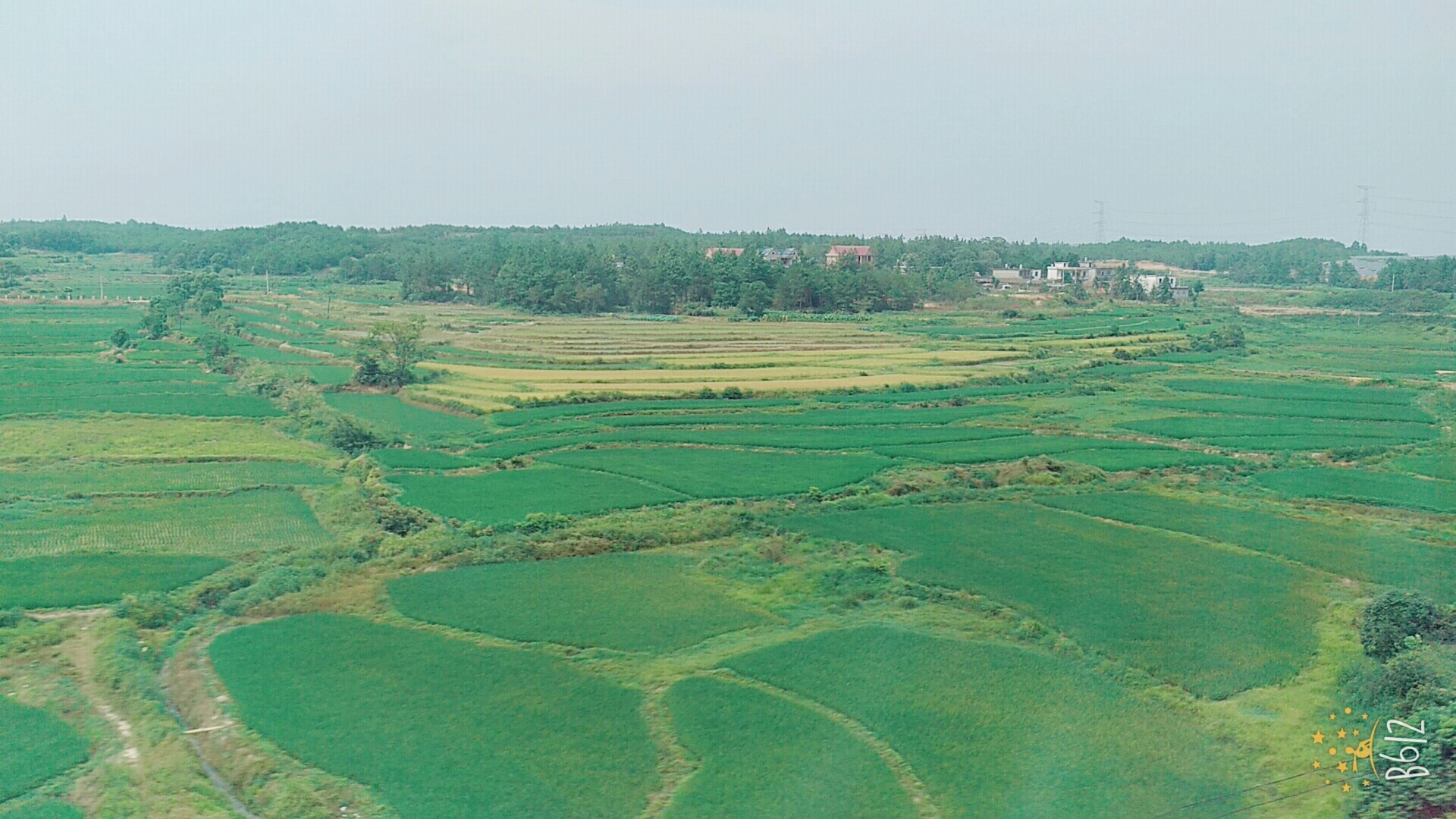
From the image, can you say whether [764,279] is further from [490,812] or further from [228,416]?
[490,812]

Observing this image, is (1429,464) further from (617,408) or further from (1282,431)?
(617,408)

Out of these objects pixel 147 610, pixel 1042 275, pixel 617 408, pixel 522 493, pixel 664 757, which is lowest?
pixel 664 757

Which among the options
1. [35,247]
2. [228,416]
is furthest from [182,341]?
[35,247]

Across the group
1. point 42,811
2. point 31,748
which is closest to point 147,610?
point 31,748

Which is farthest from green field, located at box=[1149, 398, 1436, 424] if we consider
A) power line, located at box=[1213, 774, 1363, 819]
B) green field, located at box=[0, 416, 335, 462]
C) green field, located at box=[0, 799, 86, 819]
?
green field, located at box=[0, 799, 86, 819]

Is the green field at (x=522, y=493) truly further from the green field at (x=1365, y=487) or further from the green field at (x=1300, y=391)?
the green field at (x=1300, y=391)
